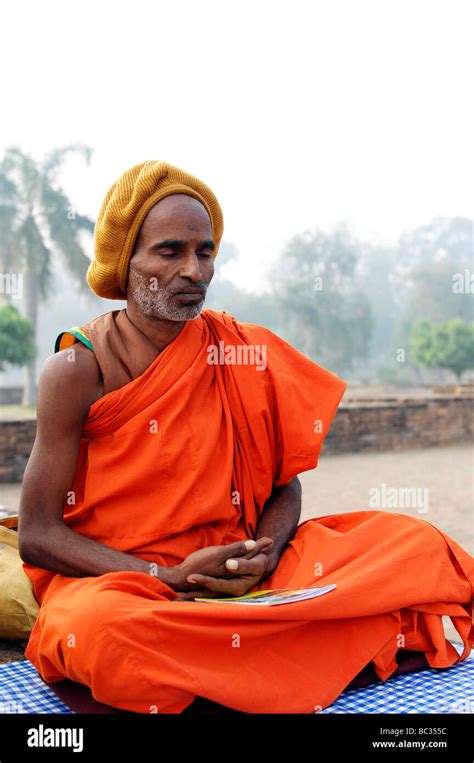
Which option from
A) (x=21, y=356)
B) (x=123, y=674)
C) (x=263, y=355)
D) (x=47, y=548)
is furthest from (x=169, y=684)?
(x=21, y=356)

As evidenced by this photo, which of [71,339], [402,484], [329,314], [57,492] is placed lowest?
[402,484]

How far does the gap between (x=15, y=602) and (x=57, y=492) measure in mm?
643

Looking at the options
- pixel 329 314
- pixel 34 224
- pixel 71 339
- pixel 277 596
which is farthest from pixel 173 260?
pixel 329 314

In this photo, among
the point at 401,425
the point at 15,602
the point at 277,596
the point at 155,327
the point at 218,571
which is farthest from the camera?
the point at 401,425

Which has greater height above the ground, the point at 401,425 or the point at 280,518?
the point at 280,518

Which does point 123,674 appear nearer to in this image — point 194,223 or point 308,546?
point 308,546

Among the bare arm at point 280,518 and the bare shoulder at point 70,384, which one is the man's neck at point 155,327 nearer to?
the bare shoulder at point 70,384

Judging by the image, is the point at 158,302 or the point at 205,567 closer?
the point at 205,567

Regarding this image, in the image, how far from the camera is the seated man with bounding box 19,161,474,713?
2.14 m

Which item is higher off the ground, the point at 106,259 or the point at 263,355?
the point at 106,259

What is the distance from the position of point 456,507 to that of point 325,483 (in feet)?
6.88

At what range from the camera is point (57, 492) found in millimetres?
2447

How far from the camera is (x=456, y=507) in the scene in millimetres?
7844

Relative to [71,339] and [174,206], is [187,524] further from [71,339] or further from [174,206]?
[174,206]
